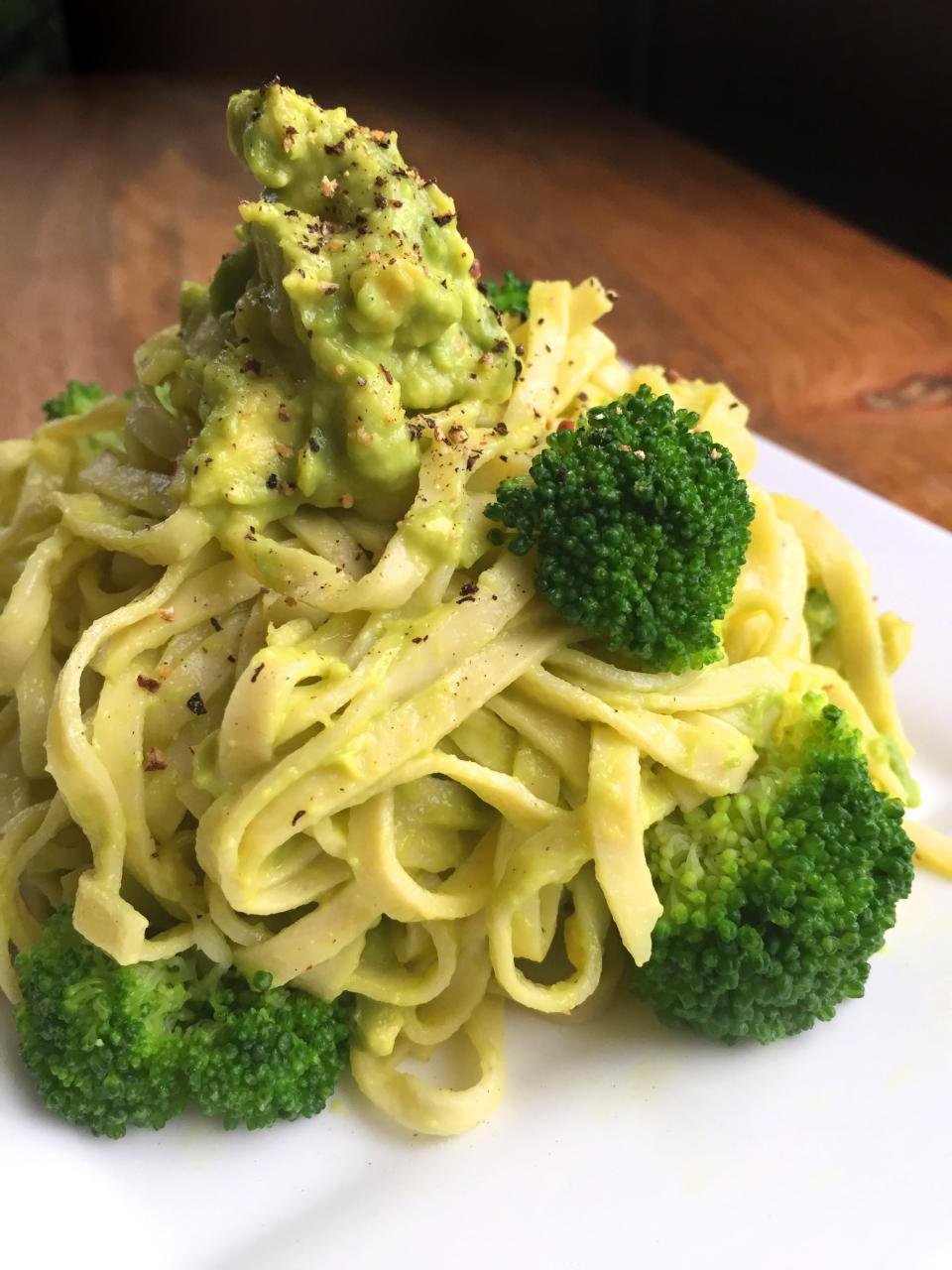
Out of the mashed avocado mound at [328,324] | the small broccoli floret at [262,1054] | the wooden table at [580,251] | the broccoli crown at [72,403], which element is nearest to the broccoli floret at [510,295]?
the mashed avocado mound at [328,324]

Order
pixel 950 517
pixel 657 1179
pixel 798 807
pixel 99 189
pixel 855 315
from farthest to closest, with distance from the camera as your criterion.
Answer: pixel 99 189 → pixel 855 315 → pixel 950 517 → pixel 798 807 → pixel 657 1179

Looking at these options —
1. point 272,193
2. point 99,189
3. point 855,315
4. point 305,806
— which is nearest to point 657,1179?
point 305,806

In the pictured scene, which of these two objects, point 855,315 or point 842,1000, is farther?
point 855,315

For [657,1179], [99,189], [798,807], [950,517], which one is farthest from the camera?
[99,189]

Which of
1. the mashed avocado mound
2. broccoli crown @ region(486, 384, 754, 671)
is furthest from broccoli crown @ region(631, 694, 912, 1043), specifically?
the mashed avocado mound

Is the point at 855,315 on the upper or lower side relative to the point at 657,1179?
upper

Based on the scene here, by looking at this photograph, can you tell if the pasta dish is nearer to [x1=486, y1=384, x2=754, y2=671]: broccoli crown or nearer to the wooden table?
[x1=486, y1=384, x2=754, y2=671]: broccoli crown

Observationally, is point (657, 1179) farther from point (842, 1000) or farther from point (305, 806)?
point (305, 806)
